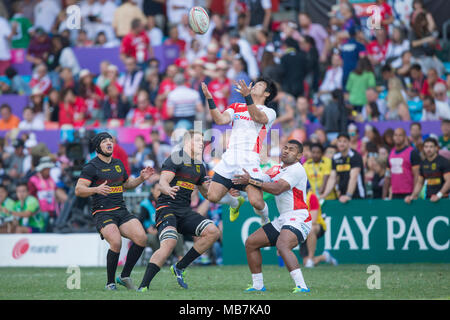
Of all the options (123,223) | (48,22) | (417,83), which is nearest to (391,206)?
(417,83)

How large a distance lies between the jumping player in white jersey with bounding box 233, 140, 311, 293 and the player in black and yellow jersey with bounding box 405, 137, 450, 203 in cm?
546

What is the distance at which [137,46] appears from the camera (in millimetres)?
22219

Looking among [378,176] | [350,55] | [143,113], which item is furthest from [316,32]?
[378,176]

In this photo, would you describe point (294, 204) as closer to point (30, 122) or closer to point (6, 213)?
point (6, 213)

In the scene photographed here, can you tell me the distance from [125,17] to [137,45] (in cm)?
189

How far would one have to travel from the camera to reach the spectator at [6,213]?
17781 mm

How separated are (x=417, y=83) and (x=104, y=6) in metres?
10.5

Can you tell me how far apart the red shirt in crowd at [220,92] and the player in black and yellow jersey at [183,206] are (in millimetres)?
8137

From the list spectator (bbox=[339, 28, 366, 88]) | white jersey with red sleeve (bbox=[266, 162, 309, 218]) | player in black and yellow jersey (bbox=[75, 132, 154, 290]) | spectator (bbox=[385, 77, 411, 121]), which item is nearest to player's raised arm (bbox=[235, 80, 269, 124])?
white jersey with red sleeve (bbox=[266, 162, 309, 218])

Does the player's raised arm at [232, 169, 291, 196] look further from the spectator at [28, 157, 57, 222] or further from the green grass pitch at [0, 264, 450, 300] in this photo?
the spectator at [28, 157, 57, 222]

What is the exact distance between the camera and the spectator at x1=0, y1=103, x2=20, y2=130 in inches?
837

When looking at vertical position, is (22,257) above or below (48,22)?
below

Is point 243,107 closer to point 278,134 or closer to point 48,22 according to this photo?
point 278,134

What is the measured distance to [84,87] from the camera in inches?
861
